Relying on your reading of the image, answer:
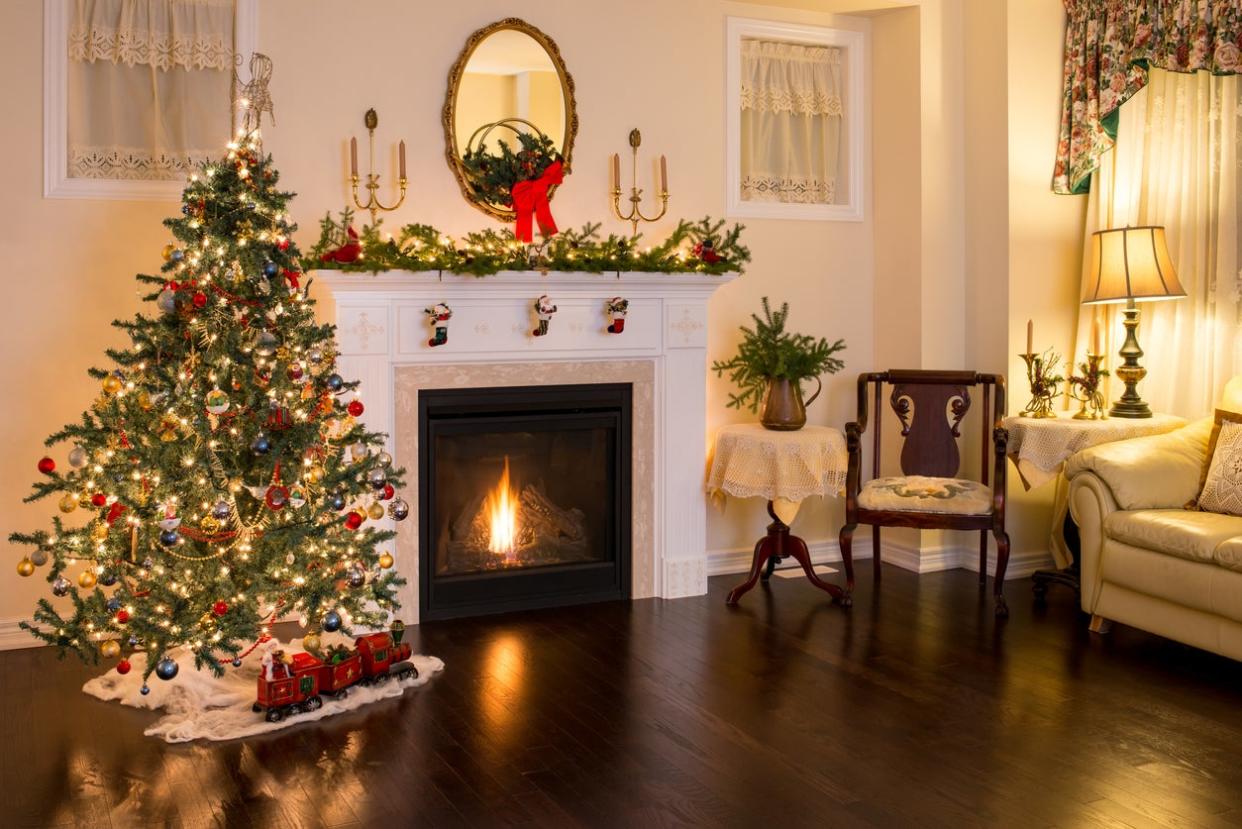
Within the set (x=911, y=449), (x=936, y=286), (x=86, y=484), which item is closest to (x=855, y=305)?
(x=936, y=286)

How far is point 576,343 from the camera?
4.73 m

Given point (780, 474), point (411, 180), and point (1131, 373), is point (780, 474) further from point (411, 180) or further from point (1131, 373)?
point (411, 180)

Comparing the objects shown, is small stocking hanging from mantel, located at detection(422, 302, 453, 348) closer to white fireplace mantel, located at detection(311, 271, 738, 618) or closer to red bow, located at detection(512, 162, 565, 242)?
white fireplace mantel, located at detection(311, 271, 738, 618)

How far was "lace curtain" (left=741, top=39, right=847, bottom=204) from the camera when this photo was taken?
17.7ft

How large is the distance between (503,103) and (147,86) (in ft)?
4.49

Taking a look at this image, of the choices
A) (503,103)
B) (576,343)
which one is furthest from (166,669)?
(503,103)

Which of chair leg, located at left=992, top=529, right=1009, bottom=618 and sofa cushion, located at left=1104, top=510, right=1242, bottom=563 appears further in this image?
chair leg, located at left=992, top=529, right=1009, bottom=618

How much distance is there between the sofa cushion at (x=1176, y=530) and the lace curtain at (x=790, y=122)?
7.00 ft

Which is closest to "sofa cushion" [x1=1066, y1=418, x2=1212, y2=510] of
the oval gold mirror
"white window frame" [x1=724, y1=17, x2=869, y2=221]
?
"white window frame" [x1=724, y1=17, x2=869, y2=221]

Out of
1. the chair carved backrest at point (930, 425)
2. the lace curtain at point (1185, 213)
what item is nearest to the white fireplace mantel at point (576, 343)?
the chair carved backrest at point (930, 425)

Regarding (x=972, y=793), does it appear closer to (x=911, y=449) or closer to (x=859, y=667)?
(x=859, y=667)

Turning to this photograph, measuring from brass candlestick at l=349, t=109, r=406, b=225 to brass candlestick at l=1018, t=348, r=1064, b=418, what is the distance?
2.81 m

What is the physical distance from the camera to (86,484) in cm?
356

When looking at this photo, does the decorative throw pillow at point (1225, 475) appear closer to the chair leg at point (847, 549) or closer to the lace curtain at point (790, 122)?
the chair leg at point (847, 549)
